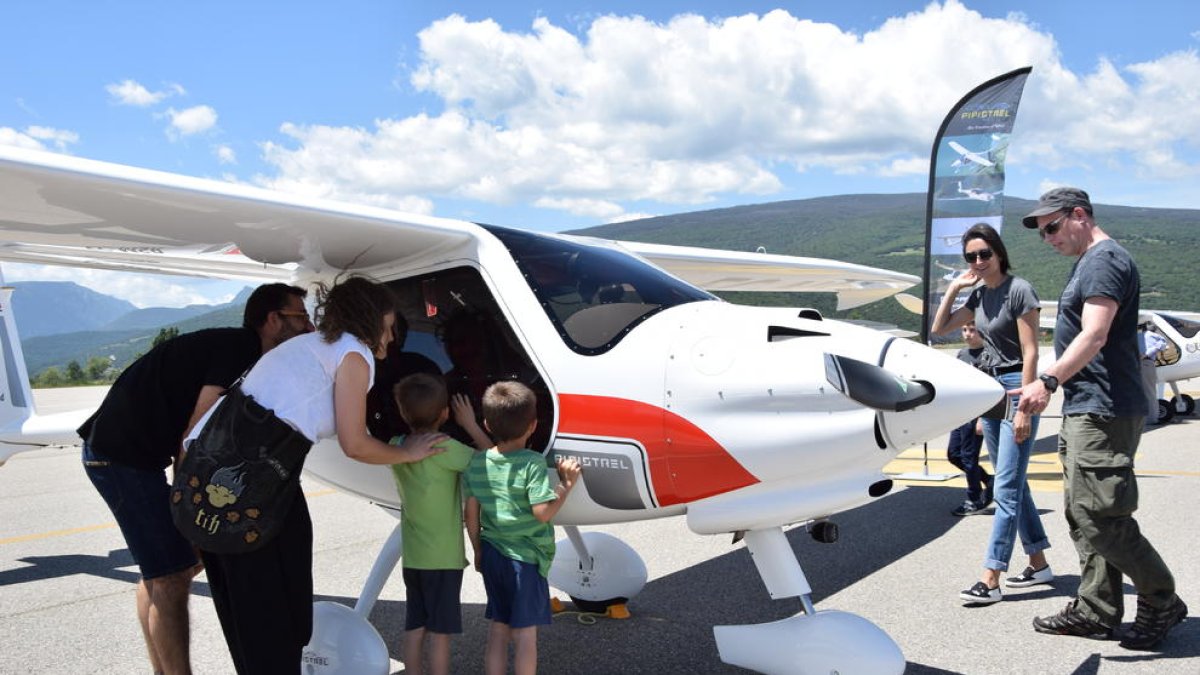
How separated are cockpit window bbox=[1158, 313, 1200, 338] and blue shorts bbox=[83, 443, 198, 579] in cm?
A: 1487

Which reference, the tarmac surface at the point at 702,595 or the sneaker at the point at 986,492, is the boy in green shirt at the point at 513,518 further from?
the sneaker at the point at 986,492

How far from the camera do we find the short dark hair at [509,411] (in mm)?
2971

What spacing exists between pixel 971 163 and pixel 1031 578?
755 cm

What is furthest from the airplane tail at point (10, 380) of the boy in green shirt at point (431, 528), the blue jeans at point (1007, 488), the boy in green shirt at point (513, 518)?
the blue jeans at point (1007, 488)

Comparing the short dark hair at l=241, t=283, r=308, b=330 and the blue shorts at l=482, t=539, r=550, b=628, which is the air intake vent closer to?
the blue shorts at l=482, t=539, r=550, b=628

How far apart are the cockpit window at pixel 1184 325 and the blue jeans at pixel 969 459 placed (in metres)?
9.05

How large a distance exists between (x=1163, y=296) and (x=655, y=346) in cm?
11731

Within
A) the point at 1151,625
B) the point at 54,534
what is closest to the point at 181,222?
the point at 1151,625

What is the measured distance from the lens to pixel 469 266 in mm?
3467

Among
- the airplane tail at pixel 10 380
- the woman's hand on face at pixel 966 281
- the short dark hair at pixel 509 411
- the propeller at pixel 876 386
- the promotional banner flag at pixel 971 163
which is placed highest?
the promotional banner flag at pixel 971 163

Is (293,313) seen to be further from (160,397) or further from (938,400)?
(938,400)

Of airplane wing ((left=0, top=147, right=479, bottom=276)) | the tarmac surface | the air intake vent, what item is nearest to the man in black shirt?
airplane wing ((left=0, top=147, right=479, bottom=276))

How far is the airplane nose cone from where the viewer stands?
8.43ft

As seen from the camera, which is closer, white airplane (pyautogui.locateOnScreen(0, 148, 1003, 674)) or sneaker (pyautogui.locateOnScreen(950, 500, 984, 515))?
white airplane (pyautogui.locateOnScreen(0, 148, 1003, 674))
